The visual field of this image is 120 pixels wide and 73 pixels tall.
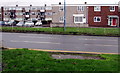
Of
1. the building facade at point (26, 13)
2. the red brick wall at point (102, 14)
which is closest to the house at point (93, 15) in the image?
the red brick wall at point (102, 14)

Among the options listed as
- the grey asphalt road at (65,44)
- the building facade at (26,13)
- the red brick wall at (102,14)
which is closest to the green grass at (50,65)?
the grey asphalt road at (65,44)

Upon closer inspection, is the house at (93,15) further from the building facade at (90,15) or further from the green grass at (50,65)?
the green grass at (50,65)

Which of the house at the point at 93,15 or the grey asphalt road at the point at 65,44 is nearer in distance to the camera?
the grey asphalt road at the point at 65,44

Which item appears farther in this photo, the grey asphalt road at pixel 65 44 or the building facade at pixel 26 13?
the building facade at pixel 26 13

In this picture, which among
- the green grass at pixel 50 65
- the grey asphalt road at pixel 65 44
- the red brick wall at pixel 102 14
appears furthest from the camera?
the red brick wall at pixel 102 14

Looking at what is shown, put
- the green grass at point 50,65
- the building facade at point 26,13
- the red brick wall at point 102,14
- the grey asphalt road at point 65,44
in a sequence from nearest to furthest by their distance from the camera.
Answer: the green grass at point 50,65, the grey asphalt road at point 65,44, the red brick wall at point 102,14, the building facade at point 26,13

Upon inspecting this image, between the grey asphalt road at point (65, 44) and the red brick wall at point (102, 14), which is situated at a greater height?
the red brick wall at point (102, 14)

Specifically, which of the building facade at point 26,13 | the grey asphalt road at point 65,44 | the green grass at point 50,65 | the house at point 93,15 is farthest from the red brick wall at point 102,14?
the building facade at point 26,13

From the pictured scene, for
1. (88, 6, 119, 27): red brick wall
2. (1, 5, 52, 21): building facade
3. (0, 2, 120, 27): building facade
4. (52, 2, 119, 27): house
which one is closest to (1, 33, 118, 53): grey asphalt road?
(0, 2, 120, 27): building facade

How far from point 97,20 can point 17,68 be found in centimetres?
3491

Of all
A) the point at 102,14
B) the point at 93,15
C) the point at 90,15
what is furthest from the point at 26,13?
the point at 102,14

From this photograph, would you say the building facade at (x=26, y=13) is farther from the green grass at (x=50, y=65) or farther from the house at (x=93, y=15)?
the green grass at (x=50, y=65)

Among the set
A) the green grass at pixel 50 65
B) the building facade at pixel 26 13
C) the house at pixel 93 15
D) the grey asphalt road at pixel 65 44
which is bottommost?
the green grass at pixel 50 65

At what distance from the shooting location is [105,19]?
39688 mm
